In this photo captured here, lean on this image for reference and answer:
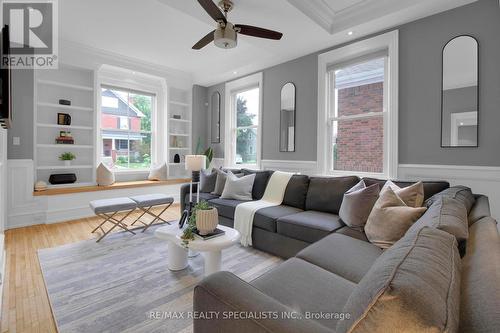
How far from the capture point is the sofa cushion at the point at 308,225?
91.4 inches

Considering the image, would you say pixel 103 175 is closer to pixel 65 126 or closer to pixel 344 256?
pixel 65 126

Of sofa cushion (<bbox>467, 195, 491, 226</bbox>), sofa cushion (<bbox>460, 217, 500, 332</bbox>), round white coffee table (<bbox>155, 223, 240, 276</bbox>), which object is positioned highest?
A: sofa cushion (<bbox>467, 195, 491, 226</bbox>)

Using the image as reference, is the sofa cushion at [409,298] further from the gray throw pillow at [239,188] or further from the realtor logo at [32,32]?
the realtor logo at [32,32]

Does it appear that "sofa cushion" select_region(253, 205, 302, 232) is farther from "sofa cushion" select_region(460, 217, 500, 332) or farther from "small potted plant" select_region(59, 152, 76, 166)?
"small potted plant" select_region(59, 152, 76, 166)

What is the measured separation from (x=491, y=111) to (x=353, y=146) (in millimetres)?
1513

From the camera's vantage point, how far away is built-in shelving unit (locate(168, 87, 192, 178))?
5762 millimetres

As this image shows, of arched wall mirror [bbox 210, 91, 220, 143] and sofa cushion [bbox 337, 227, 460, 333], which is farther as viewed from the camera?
arched wall mirror [bbox 210, 91, 220, 143]

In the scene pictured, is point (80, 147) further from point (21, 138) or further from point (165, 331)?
point (165, 331)

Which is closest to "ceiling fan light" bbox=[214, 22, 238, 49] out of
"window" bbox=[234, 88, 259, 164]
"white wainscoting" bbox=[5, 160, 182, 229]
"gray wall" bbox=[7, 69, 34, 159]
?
"window" bbox=[234, 88, 259, 164]

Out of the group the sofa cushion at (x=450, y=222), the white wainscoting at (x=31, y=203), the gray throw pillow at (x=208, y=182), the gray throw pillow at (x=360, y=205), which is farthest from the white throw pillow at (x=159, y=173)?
the sofa cushion at (x=450, y=222)

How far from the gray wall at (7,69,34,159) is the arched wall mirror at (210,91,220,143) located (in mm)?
3306

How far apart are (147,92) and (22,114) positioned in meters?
2.23

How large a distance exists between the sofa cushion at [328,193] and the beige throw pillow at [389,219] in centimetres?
72

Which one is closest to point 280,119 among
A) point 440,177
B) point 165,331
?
point 440,177
